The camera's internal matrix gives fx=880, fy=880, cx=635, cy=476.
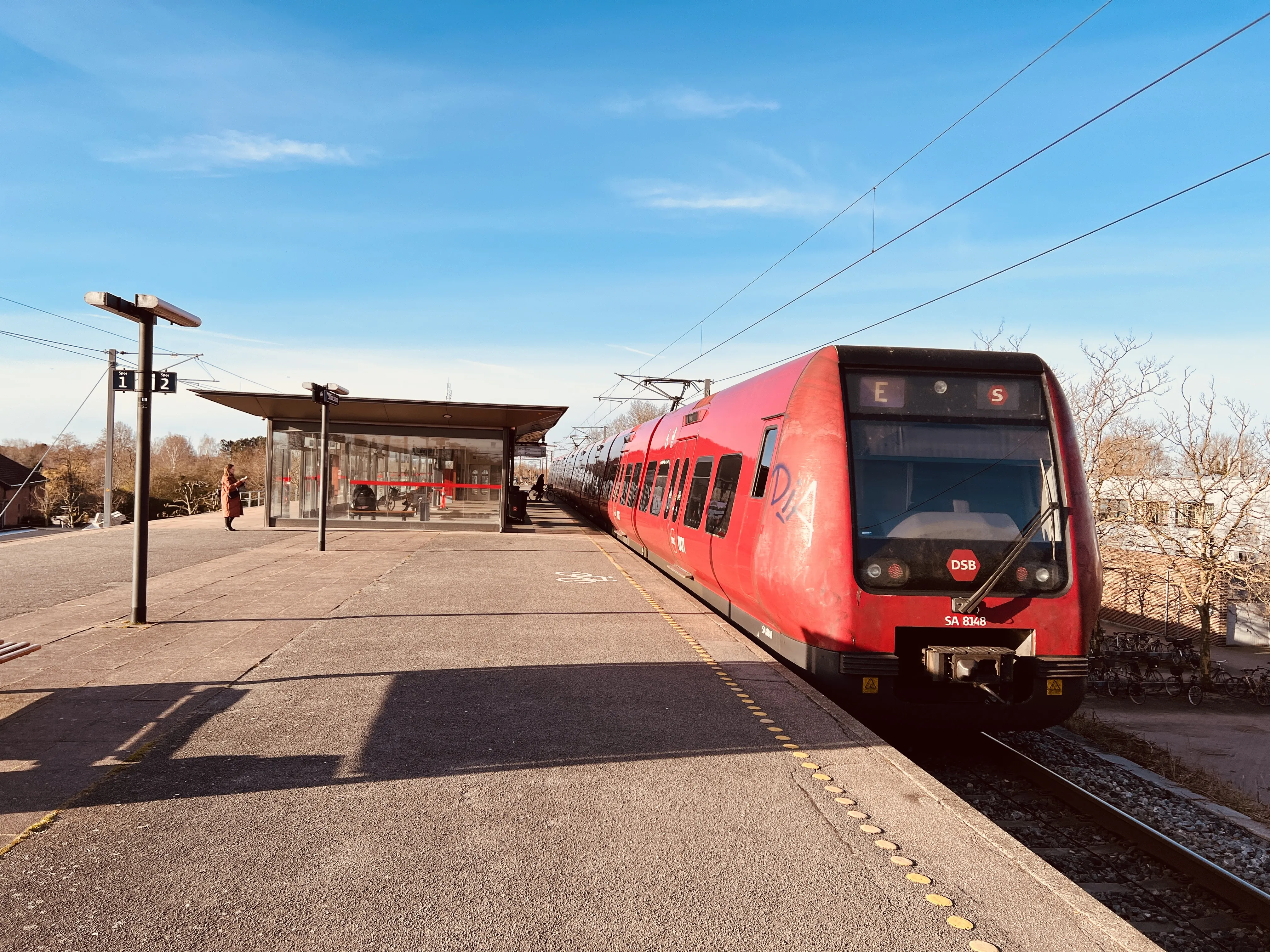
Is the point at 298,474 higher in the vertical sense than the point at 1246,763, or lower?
higher

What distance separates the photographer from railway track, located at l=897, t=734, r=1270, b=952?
16.0 feet

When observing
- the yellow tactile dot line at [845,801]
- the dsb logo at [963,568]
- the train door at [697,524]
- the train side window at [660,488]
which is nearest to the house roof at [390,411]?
the train side window at [660,488]

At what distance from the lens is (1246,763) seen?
15000 mm

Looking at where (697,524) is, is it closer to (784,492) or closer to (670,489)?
(670,489)

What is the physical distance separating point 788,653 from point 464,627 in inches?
142

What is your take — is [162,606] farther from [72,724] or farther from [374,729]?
[374,729]

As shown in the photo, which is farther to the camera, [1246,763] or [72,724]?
[1246,763]

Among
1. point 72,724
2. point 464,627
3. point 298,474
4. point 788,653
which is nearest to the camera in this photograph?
point 72,724

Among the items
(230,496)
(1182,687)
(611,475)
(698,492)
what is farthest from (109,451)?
(1182,687)

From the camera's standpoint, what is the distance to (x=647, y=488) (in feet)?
53.2

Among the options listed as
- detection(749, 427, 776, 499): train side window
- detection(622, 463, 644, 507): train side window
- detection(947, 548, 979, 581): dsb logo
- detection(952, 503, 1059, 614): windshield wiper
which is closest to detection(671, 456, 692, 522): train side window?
detection(749, 427, 776, 499): train side window

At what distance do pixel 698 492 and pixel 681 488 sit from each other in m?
1.41

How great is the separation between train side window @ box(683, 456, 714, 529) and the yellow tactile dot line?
1627mm

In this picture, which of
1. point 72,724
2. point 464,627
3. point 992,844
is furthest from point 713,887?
point 464,627
